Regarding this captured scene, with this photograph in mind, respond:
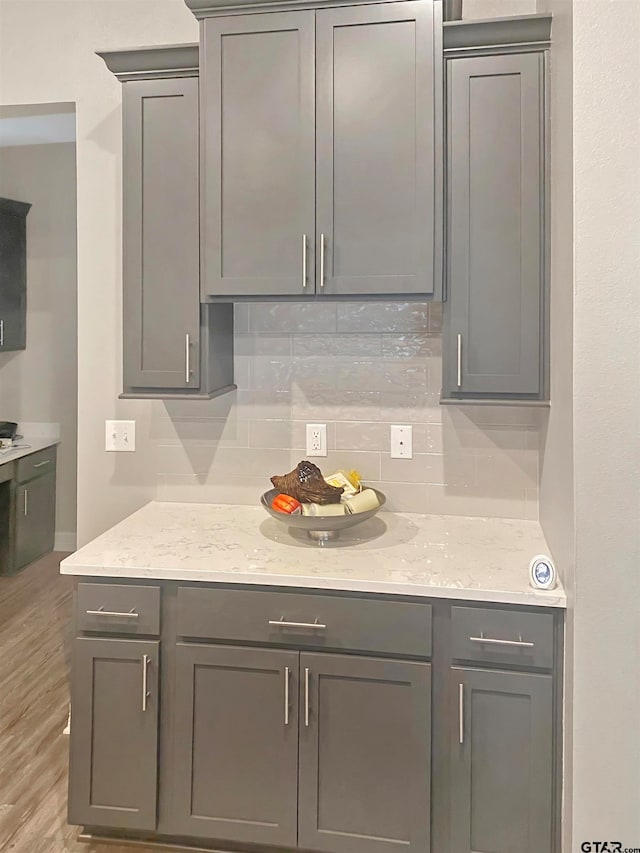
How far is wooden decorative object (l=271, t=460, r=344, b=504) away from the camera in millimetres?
2359

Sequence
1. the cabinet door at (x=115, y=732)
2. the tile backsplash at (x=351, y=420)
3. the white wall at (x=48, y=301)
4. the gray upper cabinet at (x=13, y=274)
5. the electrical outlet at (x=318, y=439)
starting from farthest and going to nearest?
the white wall at (x=48, y=301) → the gray upper cabinet at (x=13, y=274) → the electrical outlet at (x=318, y=439) → the tile backsplash at (x=351, y=420) → the cabinet door at (x=115, y=732)

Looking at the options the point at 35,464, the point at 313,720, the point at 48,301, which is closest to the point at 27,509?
the point at 35,464

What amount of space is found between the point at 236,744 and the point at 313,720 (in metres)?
0.25

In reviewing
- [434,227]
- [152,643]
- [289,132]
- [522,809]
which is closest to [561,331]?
[434,227]

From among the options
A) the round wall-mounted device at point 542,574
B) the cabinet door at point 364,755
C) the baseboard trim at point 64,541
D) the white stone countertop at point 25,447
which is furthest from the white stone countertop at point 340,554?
the baseboard trim at point 64,541

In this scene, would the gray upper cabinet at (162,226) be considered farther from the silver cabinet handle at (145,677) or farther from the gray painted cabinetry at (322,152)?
the silver cabinet handle at (145,677)

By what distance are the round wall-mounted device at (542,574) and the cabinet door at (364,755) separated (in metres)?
0.39

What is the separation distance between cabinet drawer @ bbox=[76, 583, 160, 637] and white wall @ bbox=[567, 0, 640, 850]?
3.90 ft

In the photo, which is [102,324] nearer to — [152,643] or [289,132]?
[289,132]

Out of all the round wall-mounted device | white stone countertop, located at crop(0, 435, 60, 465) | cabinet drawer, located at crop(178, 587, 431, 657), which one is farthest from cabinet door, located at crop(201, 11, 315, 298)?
white stone countertop, located at crop(0, 435, 60, 465)

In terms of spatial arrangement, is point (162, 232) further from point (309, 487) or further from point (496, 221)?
point (496, 221)

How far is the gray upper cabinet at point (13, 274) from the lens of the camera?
198 inches

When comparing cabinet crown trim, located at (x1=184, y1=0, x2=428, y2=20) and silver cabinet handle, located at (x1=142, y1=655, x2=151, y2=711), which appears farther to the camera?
cabinet crown trim, located at (x1=184, y1=0, x2=428, y2=20)

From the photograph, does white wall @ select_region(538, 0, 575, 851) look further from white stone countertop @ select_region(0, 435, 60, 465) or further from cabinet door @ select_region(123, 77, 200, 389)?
white stone countertop @ select_region(0, 435, 60, 465)
